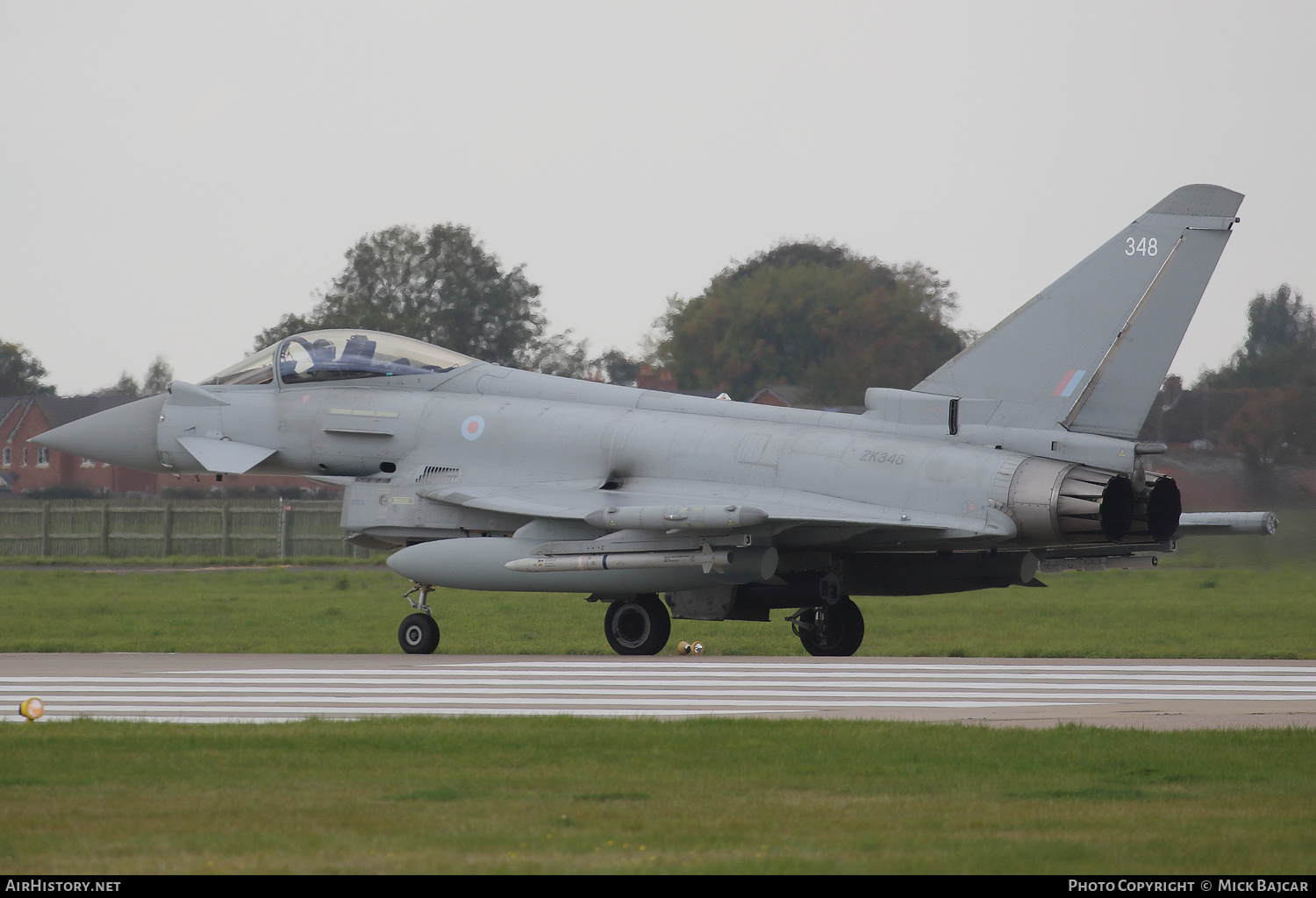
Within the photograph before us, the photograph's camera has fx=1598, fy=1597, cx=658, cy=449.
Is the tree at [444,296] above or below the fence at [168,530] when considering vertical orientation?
above

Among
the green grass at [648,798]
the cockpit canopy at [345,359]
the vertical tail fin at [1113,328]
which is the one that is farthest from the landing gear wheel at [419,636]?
the green grass at [648,798]

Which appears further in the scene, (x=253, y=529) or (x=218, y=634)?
(x=253, y=529)

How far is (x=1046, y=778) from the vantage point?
8031 millimetres

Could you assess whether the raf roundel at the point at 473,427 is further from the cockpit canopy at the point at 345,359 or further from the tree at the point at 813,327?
the tree at the point at 813,327

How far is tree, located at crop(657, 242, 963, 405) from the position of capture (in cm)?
5250

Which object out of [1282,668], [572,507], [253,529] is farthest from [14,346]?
[1282,668]

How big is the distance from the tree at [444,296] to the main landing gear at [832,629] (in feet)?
163

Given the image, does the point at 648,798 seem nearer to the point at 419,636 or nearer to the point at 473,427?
the point at 419,636

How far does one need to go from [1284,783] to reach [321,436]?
43.7ft

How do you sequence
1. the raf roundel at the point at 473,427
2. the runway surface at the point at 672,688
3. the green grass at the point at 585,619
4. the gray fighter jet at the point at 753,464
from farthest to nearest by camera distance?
the green grass at the point at 585,619 < the raf roundel at the point at 473,427 < the gray fighter jet at the point at 753,464 < the runway surface at the point at 672,688

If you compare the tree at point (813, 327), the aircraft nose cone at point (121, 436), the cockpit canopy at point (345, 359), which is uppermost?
the tree at point (813, 327)

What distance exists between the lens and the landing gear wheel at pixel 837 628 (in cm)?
1741

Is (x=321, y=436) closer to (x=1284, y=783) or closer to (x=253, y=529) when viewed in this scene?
(x=1284, y=783)
